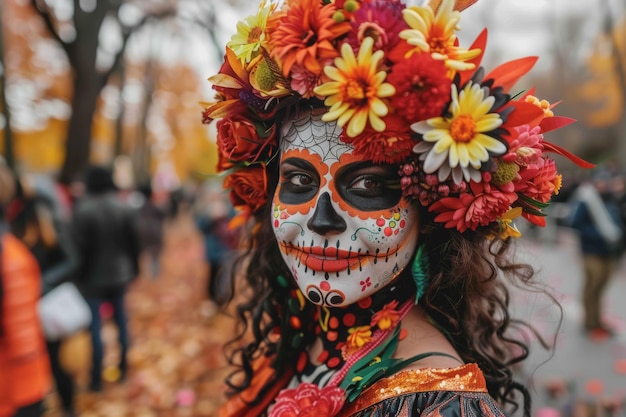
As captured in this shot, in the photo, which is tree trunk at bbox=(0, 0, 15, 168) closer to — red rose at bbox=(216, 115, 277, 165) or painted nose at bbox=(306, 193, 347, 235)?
red rose at bbox=(216, 115, 277, 165)

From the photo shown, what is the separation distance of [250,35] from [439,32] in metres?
0.59

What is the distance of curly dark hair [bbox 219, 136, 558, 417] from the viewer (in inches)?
62.9

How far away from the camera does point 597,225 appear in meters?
5.86

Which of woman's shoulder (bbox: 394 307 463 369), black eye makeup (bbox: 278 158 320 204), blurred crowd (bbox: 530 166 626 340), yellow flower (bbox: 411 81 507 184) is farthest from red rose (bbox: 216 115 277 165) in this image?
blurred crowd (bbox: 530 166 626 340)

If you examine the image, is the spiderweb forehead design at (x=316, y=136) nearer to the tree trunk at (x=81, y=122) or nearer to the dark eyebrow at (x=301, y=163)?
the dark eyebrow at (x=301, y=163)

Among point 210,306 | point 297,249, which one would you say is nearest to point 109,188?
point 210,306

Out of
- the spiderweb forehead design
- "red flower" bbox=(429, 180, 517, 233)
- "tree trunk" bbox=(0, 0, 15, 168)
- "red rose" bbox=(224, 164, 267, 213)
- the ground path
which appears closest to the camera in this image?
"red flower" bbox=(429, 180, 517, 233)

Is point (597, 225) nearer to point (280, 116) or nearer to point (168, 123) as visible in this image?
point (280, 116)

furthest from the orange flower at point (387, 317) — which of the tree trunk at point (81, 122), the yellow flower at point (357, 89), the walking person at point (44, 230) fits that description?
the tree trunk at point (81, 122)

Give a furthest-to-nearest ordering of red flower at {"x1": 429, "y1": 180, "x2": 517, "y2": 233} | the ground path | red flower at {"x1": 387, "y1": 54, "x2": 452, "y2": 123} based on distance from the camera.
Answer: the ground path
red flower at {"x1": 429, "y1": 180, "x2": 517, "y2": 233}
red flower at {"x1": 387, "y1": 54, "x2": 452, "y2": 123}

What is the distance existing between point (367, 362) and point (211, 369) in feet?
13.0

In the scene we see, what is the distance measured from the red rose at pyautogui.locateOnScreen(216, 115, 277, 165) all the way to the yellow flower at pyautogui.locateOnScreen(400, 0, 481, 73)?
1.91 feet

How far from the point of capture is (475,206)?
1.41 m

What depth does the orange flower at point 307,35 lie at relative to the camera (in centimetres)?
137
